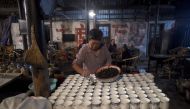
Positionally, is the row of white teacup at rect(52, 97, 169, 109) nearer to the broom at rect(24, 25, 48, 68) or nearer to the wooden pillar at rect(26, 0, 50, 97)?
the wooden pillar at rect(26, 0, 50, 97)

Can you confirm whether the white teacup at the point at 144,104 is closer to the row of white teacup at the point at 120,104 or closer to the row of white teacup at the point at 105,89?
the row of white teacup at the point at 120,104

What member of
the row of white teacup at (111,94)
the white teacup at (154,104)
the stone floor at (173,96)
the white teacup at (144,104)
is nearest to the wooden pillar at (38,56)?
the row of white teacup at (111,94)

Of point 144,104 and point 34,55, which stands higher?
point 34,55

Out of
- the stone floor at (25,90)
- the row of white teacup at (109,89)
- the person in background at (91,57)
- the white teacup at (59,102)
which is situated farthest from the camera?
the stone floor at (25,90)

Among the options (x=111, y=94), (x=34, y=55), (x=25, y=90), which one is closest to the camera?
(x=34, y=55)

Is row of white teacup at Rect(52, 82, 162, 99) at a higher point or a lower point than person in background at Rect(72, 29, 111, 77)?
lower

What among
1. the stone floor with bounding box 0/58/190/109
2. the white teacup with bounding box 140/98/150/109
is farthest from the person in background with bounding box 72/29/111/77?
the stone floor with bounding box 0/58/190/109

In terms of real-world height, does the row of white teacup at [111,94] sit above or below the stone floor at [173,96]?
above

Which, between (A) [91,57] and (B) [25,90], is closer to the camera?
(A) [91,57]

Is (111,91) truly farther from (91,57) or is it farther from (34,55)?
(91,57)

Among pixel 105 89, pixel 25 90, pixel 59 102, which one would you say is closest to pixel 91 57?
pixel 105 89

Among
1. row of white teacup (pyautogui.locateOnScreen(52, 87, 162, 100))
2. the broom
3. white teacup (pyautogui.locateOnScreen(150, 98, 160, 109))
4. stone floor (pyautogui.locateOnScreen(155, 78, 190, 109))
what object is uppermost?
the broom

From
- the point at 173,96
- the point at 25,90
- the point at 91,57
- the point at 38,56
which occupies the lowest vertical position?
the point at 173,96

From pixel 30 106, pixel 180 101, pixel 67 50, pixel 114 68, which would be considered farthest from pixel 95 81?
pixel 67 50
